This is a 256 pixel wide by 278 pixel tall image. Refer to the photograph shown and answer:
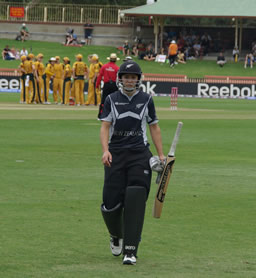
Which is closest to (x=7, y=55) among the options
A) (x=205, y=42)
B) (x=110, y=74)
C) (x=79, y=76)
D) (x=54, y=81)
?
(x=205, y=42)

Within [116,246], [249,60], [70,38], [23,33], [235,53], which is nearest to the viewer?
[116,246]

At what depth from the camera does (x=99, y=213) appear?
33.3 ft

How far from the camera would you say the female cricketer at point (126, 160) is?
750 centimetres

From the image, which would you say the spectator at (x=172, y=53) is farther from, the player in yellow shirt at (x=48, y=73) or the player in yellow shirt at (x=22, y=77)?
the player in yellow shirt at (x=22, y=77)

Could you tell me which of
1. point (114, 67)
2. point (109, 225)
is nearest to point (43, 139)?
point (114, 67)

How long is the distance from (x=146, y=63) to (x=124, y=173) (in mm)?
52404

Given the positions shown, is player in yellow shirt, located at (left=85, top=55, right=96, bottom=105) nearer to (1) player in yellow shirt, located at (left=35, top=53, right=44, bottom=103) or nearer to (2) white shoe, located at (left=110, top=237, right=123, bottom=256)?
(1) player in yellow shirt, located at (left=35, top=53, right=44, bottom=103)

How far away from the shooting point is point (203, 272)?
707 cm

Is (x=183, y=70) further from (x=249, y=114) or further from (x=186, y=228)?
(x=186, y=228)

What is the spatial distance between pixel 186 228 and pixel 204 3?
187 ft

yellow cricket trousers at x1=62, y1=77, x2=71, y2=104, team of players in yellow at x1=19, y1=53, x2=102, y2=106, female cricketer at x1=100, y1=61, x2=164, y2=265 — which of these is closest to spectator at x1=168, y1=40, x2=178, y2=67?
team of players in yellow at x1=19, y1=53, x2=102, y2=106

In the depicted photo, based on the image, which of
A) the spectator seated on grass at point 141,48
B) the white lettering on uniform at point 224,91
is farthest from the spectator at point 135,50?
the white lettering on uniform at point 224,91

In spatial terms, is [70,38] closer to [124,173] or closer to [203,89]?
[203,89]

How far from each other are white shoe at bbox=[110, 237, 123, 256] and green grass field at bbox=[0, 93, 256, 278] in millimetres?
68
